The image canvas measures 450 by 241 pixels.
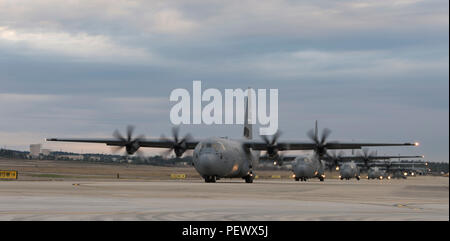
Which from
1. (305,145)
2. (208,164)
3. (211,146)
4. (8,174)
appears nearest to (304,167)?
(305,145)

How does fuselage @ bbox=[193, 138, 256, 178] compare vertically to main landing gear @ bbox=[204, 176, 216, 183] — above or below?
above

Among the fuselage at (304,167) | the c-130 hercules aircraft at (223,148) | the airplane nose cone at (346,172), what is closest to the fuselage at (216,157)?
the c-130 hercules aircraft at (223,148)

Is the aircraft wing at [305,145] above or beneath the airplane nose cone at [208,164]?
above

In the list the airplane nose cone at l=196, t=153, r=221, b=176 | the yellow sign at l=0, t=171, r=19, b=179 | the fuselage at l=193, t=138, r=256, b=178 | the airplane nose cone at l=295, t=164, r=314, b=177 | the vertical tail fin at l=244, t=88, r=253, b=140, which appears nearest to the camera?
Answer: the airplane nose cone at l=196, t=153, r=221, b=176

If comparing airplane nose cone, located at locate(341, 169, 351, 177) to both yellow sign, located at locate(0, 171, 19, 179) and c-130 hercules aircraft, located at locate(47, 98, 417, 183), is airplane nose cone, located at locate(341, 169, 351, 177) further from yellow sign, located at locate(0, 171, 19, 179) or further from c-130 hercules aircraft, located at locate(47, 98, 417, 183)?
yellow sign, located at locate(0, 171, 19, 179)

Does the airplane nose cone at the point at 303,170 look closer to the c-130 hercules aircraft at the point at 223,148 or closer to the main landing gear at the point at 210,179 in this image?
the c-130 hercules aircraft at the point at 223,148

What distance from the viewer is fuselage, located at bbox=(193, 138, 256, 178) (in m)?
65.8

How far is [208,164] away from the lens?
2581 inches

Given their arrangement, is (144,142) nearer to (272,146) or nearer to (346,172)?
(272,146)

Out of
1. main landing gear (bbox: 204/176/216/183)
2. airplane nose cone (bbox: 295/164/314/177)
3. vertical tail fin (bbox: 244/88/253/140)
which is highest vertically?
vertical tail fin (bbox: 244/88/253/140)

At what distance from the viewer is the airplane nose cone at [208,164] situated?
65.5 m

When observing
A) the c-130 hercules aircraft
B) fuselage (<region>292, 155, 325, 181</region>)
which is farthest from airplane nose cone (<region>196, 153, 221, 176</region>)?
fuselage (<region>292, 155, 325, 181</region>)

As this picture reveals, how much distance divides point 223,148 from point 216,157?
1.56 m
